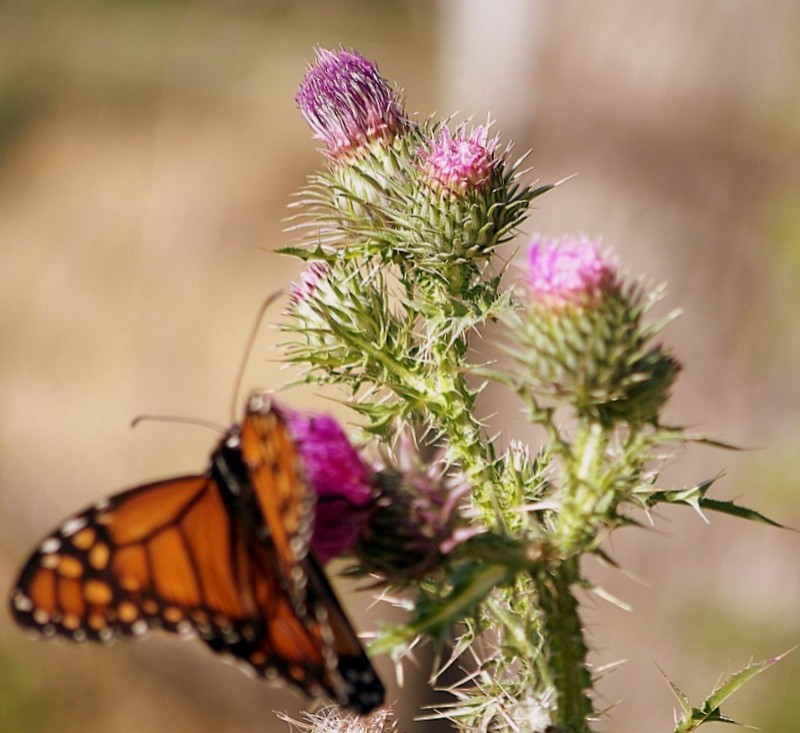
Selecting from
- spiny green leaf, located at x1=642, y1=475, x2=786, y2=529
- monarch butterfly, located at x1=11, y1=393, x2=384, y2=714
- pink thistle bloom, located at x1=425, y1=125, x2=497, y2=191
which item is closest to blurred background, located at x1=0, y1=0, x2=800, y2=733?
spiny green leaf, located at x1=642, y1=475, x2=786, y2=529

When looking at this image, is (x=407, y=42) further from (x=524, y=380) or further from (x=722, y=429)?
(x=524, y=380)

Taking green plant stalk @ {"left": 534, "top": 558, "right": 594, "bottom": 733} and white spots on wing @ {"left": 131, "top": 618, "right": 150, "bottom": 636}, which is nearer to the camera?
white spots on wing @ {"left": 131, "top": 618, "right": 150, "bottom": 636}

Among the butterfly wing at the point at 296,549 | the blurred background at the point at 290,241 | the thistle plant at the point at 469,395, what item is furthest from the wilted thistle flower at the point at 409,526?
the blurred background at the point at 290,241

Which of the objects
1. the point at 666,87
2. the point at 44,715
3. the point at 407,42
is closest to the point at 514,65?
the point at 666,87

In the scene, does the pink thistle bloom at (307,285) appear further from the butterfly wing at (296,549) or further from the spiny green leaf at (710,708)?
the spiny green leaf at (710,708)

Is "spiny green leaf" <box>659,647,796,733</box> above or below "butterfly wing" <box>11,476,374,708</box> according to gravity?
below

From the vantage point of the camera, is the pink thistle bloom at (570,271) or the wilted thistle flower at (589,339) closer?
the wilted thistle flower at (589,339)

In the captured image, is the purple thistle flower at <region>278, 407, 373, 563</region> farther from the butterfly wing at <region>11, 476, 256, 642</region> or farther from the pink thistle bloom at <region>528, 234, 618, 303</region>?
the pink thistle bloom at <region>528, 234, 618, 303</region>

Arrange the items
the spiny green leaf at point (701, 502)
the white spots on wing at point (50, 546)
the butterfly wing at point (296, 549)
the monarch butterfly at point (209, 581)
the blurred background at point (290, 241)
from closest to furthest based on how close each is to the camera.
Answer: the butterfly wing at point (296, 549)
the monarch butterfly at point (209, 581)
the white spots on wing at point (50, 546)
the spiny green leaf at point (701, 502)
the blurred background at point (290, 241)
